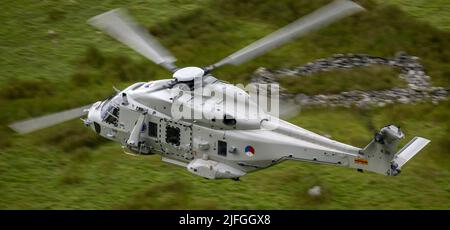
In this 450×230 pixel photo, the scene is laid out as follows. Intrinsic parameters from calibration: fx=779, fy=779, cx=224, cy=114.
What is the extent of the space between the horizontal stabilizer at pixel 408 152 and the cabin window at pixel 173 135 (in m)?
6.24

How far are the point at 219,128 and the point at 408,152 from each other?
5153 millimetres

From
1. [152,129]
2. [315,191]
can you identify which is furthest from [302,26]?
[315,191]

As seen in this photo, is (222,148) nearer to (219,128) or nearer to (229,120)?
(219,128)

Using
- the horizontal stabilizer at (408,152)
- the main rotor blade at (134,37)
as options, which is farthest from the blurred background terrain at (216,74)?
the main rotor blade at (134,37)

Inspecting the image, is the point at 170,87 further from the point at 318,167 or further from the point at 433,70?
the point at 433,70

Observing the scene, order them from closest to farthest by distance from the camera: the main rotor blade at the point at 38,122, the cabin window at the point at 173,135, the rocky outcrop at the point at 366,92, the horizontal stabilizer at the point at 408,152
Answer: the horizontal stabilizer at the point at 408,152
the main rotor blade at the point at 38,122
the cabin window at the point at 173,135
the rocky outcrop at the point at 366,92

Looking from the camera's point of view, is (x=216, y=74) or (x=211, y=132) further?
(x=216, y=74)

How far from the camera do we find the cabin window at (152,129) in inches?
900

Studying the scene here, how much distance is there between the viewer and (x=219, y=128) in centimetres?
2167

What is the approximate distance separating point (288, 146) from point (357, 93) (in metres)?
10.8

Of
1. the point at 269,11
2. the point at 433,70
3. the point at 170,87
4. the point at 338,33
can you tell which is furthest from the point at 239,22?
the point at 170,87

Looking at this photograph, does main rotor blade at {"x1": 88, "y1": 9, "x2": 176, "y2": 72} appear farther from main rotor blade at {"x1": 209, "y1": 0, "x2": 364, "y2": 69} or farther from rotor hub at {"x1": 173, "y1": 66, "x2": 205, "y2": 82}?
main rotor blade at {"x1": 209, "y1": 0, "x2": 364, "y2": 69}

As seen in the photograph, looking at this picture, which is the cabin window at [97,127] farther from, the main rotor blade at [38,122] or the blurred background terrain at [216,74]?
the main rotor blade at [38,122]

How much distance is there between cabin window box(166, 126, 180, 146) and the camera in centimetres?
2252
